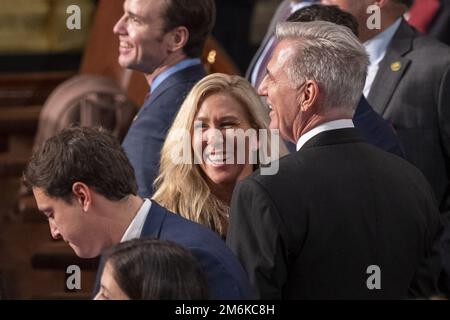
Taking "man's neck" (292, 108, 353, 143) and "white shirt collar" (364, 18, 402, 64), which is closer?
"man's neck" (292, 108, 353, 143)

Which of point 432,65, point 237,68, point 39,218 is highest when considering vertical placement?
point 432,65

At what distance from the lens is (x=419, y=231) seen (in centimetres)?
365

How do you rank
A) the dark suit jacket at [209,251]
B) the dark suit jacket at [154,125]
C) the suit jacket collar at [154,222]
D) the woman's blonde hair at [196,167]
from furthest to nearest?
the dark suit jacket at [154,125]
the woman's blonde hair at [196,167]
the suit jacket collar at [154,222]
the dark suit jacket at [209,251]

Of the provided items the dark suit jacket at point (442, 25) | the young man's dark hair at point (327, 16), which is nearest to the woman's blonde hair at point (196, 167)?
the young man's dark hair at point (327, 16)

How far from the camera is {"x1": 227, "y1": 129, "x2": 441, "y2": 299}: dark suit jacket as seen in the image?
349 centimetres

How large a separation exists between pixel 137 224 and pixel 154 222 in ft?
0.14

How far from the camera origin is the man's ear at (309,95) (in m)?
3.67

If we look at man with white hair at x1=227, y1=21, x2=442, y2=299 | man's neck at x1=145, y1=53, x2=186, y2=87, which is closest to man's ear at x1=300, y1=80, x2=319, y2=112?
man with white hair at x1=227, y1=21, x2=442, y2=299

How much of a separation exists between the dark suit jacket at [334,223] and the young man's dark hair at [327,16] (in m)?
0.69

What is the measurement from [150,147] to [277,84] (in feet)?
2.93

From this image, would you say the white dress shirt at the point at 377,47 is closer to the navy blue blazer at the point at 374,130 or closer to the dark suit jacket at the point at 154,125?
the navy blue blazer at the point at 374,130

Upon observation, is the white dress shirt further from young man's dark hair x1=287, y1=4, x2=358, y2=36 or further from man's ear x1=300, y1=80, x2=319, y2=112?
man's ear x1=300, y1=80, x2=319, y2=112

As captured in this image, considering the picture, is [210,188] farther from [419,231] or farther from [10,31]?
[10,31]
